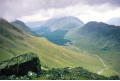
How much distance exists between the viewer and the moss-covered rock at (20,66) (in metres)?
26.8

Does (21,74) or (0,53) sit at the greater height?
(0,53)

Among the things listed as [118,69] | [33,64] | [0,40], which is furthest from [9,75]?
[118,69]

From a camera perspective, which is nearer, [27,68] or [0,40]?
[27,68]

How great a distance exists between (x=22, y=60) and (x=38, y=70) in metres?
4.21

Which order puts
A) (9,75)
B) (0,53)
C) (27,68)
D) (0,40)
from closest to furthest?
1. (9,75)
2. (27,68)
3. (0,53)
4. (0,40)

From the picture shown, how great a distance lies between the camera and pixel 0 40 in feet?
588

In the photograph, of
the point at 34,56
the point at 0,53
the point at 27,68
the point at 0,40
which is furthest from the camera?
the point at 0,40

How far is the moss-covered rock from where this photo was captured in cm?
2684

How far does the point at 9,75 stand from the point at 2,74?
1.46 m

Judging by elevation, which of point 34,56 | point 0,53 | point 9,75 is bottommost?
point 9,75

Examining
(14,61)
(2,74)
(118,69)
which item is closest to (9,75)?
(2,74)

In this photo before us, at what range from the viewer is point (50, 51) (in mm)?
199000

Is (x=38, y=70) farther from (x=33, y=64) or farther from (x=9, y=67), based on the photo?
(x=9, y=67)

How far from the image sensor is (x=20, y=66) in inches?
1093
